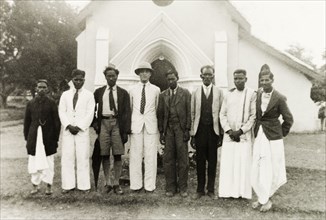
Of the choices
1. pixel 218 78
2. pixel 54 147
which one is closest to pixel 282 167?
pixel 54 147

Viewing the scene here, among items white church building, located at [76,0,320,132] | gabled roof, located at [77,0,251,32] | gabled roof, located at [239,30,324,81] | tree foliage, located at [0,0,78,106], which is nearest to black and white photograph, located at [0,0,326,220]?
white church building, located at [76,0,320,132]

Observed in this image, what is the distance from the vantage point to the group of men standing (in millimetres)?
6082

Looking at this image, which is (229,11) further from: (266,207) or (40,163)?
(40,163)

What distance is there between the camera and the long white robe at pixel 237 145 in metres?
6.05

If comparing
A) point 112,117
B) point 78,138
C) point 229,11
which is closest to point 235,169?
point 112,117

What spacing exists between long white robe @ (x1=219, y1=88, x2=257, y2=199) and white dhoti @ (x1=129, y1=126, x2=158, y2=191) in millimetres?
1254

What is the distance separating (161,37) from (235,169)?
5.93 metres

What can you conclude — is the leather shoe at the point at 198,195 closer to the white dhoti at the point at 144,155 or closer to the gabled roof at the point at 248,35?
the white dhoti at the point at 144,155

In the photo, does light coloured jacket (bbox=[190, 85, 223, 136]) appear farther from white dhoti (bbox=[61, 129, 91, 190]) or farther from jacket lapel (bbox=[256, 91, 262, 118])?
white dhoti (bbox=[61, 129, 91, 190])

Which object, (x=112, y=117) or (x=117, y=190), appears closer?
(x=112, y=117)

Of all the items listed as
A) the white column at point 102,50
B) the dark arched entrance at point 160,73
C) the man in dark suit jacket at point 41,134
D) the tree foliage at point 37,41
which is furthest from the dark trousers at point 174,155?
the tree foliage at point 37,41

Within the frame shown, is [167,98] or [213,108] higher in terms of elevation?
[167,98]

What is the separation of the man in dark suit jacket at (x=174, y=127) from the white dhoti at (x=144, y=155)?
235mm

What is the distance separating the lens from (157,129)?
661 cm
